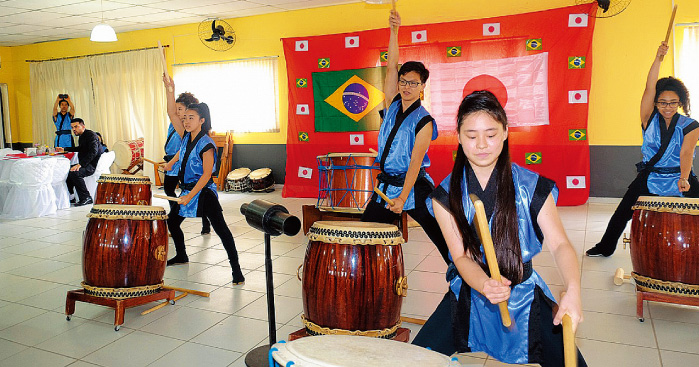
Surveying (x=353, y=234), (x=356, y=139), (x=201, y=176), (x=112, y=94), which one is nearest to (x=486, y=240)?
(x=353, y=234)

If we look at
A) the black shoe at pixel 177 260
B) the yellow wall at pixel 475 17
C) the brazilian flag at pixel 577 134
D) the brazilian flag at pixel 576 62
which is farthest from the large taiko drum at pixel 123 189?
the brazilian flag at pixel 576 62

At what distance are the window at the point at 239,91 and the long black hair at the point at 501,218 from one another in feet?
23.9

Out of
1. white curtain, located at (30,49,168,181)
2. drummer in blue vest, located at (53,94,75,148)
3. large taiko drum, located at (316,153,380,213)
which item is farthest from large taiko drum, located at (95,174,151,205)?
white curtain, located at (30,49,168,181)

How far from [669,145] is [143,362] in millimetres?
3553

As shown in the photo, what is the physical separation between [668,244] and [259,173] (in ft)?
21.4

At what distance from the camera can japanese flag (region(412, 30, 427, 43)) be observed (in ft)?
23.4

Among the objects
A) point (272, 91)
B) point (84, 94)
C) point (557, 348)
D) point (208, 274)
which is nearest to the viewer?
point (557, 348)

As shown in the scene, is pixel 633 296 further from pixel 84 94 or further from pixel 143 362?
pixel 84 94

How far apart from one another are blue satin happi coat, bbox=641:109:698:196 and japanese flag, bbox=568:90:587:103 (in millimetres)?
2743

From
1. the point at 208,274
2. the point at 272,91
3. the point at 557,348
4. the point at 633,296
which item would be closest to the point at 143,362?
the point at 208,274

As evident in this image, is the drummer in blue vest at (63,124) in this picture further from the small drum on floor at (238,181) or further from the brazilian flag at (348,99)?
the brazilian flag at (348,99)

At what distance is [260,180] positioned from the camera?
844 centimetres

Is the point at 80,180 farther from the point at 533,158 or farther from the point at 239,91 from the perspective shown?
the point at 533,158

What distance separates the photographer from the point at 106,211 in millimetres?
2973
